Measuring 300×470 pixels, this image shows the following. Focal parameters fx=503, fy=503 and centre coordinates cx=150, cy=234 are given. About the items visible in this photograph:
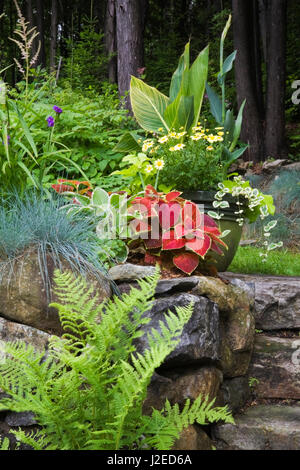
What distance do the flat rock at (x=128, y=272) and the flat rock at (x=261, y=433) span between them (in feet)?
2.71

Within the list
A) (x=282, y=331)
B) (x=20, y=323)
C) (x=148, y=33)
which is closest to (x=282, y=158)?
(x=282, y=331)

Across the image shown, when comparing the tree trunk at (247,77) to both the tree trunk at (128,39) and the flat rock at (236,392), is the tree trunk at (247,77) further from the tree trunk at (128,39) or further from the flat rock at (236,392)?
the flat rock at (236,392)

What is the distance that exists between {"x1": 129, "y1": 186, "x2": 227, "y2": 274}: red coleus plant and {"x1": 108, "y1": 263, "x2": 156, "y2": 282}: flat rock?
0.20m

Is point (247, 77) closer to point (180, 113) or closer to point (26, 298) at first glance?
point (180, 113)

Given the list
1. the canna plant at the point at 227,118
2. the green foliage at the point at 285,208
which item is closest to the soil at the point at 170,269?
the canna plant at the point at 227,118

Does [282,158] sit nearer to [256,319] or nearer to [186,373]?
[256,319]

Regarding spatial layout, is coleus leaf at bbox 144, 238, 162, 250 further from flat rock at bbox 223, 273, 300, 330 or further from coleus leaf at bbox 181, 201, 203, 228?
flat rock at bbox 223, 273, 300, 330

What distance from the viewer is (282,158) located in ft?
26.9

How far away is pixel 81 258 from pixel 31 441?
926 mm

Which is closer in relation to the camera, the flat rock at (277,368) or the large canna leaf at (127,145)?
the flat rock at (277,368)

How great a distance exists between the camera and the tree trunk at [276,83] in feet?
26.8

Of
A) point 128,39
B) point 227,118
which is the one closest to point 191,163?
point 227,118

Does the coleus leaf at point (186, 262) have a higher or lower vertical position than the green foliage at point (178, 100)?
lower

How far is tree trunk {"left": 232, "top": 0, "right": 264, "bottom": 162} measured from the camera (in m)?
8.22
